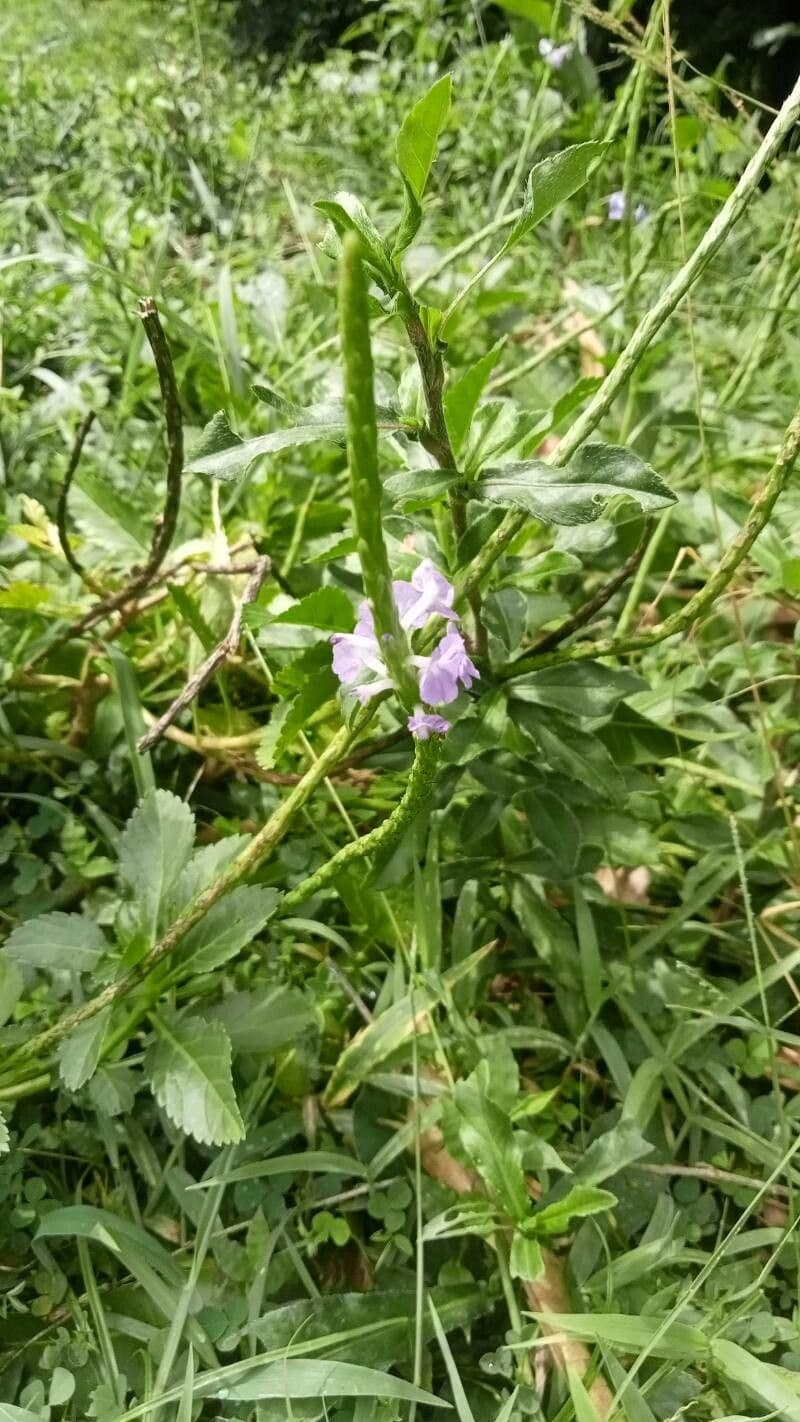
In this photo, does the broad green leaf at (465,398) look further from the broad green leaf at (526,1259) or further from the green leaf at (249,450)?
the broad green leaf at (526,1259)

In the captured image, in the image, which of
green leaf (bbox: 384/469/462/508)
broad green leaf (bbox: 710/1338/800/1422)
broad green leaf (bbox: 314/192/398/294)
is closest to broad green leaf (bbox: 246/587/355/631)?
green leaf (bbox: 384/469/462/508)

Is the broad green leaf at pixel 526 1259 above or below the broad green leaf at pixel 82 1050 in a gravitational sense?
below

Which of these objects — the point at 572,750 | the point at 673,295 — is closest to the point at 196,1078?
the point at 572,750

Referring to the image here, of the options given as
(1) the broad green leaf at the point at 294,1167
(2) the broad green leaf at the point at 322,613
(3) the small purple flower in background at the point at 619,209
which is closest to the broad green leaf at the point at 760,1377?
(1) the broad green leaf at the point at 294,1167

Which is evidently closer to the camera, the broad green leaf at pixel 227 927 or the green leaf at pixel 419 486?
the green leaf at pixel 419 486

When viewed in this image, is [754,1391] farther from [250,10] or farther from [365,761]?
[250,10]

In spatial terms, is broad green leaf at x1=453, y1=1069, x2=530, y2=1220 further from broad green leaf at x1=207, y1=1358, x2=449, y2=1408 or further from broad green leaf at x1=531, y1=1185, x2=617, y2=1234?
broad green leaf at x1=207, y1=1358, x2=449, y2=1408

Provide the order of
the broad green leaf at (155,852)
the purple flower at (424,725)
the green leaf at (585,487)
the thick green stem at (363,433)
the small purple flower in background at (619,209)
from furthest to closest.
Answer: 1. the small purple flower in background at (619,209)
2. the broad green leaf at (155,852)
3. the green leaf at (585,487)
4. the purple flower at (424,725)
5. the thick green stem at (363,433)
